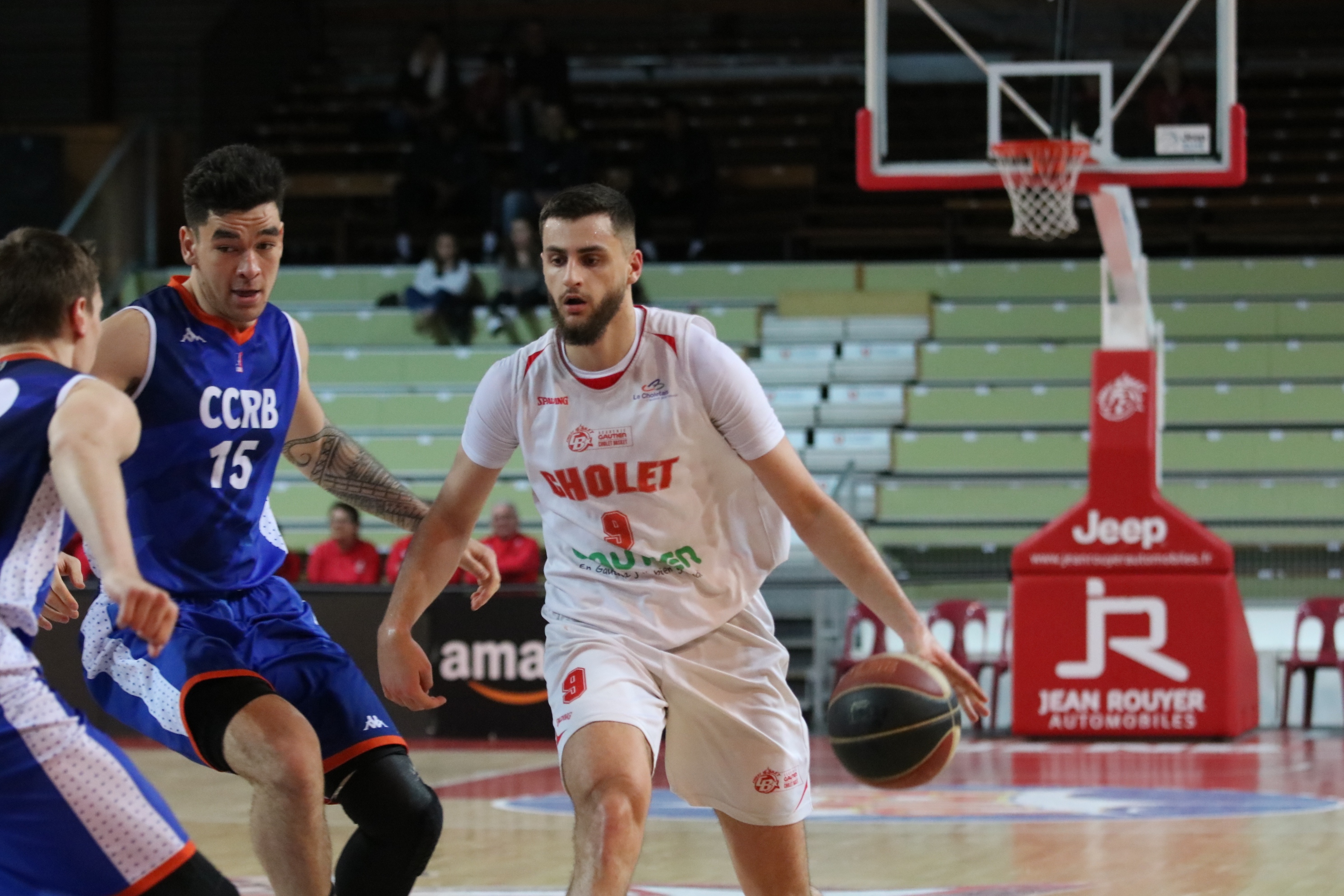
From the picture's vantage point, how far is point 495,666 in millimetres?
11625

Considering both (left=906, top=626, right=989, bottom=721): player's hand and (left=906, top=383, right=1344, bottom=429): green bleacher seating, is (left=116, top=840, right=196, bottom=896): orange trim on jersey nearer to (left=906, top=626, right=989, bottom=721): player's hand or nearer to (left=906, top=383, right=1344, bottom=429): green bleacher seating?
(left=906, top=626, right=989, bottom=721): player's hand

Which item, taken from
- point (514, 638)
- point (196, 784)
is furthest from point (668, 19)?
point (196, 784)

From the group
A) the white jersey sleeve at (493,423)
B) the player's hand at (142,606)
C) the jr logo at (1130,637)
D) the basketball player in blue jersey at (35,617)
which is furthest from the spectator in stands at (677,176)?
the player's hand at (142,606)

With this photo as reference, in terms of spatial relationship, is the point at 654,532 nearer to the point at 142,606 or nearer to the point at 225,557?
the point at 225,557

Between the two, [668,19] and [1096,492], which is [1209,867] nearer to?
[1096,492]

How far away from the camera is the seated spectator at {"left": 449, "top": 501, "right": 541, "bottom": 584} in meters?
11.9

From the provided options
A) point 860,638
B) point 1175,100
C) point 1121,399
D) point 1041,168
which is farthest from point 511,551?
point 1175,100

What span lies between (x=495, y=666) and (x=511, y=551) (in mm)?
846

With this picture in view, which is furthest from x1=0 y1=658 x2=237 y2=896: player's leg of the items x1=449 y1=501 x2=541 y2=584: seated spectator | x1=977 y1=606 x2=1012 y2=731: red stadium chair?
x1=977 y1=606 x2=1012 y2=731: red stadium chair

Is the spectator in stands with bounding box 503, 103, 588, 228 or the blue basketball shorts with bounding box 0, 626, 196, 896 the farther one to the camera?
the spectator in stands with bounding box 503, 103, 588, 228

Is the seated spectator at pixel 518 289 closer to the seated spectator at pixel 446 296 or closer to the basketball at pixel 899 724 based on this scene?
the seated spectator at pixel 446 296

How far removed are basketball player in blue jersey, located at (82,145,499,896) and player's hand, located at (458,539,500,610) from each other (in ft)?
1.37

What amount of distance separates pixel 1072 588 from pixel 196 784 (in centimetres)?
512

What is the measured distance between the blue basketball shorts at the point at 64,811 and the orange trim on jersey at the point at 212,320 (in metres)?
1.30
